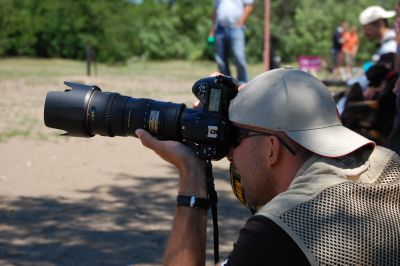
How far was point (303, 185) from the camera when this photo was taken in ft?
6.14

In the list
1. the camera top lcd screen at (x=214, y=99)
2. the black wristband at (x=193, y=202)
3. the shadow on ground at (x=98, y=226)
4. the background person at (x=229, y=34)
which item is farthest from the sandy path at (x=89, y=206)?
the camera top lcd screen at (x=214, y=99)

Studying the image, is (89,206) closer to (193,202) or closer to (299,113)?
(193,202)

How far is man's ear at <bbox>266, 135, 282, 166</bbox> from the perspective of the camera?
1.96 meters

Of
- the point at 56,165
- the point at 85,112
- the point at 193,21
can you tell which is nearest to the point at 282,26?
the point at 193,21

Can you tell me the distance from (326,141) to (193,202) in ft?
1.79

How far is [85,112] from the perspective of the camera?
8.42 ft

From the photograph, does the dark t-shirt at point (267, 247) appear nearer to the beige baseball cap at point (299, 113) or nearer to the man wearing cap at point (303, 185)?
the man wearing cap at point (303, 185)

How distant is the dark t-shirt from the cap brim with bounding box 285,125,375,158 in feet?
0.88

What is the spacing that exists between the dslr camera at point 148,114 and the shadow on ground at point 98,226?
1543 millimetres

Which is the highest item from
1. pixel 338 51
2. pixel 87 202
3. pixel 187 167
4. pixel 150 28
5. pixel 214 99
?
pixel 214 99

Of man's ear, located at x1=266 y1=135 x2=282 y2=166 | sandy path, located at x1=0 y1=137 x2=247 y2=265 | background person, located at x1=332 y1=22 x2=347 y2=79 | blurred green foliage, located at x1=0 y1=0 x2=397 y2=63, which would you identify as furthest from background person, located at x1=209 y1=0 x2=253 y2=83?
blurred green foliage, located at x1=0 y1=0 x2=397 y2=63

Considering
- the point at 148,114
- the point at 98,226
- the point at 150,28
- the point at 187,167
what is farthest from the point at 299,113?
the point at 150,28

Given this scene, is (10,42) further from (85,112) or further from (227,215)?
(85,112)

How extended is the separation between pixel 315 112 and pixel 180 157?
0.56 metres
